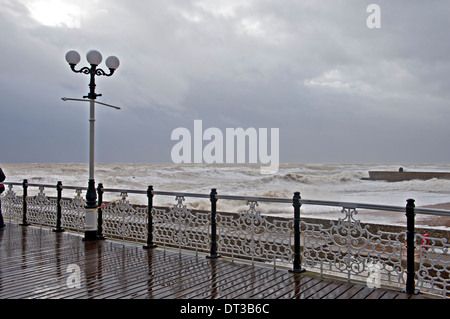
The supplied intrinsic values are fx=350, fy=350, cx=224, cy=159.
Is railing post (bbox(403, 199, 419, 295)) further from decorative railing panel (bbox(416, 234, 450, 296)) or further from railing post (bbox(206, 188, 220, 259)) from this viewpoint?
railing post (bbox(206, 188, 220, 259))

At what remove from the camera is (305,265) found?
18.5 ft

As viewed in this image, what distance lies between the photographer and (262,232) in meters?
8.80

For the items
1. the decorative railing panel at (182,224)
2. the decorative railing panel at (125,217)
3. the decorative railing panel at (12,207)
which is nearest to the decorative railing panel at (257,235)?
the decorative railing panel at (182,224)

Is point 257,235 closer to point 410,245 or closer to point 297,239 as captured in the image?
point 297,239

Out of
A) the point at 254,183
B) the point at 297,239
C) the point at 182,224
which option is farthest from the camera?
the point at 254,183

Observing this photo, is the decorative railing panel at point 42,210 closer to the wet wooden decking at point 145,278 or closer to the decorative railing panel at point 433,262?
the wet wooden decking at point 145,278

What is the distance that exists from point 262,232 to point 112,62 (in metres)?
5.51

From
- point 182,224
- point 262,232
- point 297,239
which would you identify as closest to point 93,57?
point 182,224

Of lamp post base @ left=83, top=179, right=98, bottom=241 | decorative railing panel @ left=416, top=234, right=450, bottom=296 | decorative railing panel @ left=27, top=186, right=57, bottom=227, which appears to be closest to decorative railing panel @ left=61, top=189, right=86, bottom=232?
decorative railing panel @ left=27, top=186, right=57, bottom=227

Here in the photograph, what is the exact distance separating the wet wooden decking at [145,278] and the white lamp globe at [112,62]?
4.18 m
